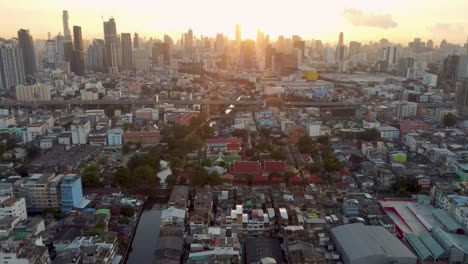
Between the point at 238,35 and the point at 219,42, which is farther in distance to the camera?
the point at 219,42

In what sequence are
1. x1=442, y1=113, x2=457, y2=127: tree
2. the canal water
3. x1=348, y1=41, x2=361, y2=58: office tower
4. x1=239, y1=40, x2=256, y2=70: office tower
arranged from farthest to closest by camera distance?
x1=348, y1=41, x2=361, y2=58: office tower < x1=239, y1=40, x2=256, y2=70: office tower < x1=442, y1=113, x2=457, y2=127: tree < the canal water

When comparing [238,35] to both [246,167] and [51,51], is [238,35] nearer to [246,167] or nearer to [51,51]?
[51,51]

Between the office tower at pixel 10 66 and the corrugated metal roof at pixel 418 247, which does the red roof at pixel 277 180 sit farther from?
the office tower at pixel 10 66

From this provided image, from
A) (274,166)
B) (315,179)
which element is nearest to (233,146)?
(274,166)

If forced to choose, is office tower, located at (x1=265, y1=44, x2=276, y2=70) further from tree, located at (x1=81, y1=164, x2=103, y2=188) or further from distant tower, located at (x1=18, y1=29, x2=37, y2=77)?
tree, located at (x1=81, y1=164, x2=103, y2=188)

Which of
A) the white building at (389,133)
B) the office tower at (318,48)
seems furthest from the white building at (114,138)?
the office tower at (318,48)

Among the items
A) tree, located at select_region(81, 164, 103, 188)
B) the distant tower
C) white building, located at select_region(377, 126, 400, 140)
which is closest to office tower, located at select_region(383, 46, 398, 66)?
white building, located at select_region(377, 126, 400, 140)
